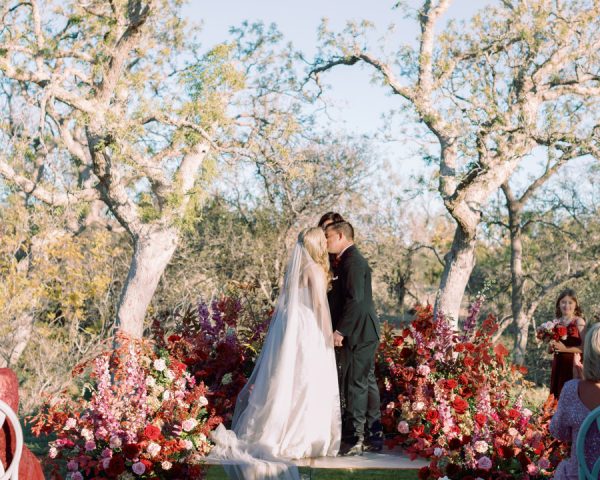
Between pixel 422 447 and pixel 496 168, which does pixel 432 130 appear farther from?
pixel 422 447

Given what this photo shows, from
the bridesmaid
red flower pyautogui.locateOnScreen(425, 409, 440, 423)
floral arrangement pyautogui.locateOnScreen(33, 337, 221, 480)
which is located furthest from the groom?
the bridesmaid

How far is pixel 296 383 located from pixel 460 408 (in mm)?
1504

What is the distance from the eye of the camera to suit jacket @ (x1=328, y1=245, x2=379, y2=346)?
6688 mm

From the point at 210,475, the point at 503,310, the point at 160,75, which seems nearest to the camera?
the point at 210,475

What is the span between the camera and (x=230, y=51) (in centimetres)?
1063

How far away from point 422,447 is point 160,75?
29.4 feet

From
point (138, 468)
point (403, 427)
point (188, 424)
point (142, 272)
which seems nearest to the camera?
point (138, 468)

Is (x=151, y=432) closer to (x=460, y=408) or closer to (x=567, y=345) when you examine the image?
(x=460, y=408)

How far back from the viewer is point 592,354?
139 inches

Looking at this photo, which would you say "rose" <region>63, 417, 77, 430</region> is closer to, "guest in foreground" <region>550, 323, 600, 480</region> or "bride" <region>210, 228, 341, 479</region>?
"bride" <region>210, 228, 341, 479</region>

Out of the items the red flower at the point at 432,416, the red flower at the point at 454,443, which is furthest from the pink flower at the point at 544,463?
the red flower at the point at 432,416

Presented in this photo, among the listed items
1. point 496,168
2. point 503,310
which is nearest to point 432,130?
point 496,168

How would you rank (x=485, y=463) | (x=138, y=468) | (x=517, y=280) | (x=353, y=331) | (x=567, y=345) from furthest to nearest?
(x=517, y=280)
(x=567, y=345)
(x=353, y=331)
(x=138, y=468)
(x=485, y=463)

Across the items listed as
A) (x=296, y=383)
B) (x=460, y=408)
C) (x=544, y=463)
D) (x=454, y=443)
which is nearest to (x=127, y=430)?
(x=296, y=383)
